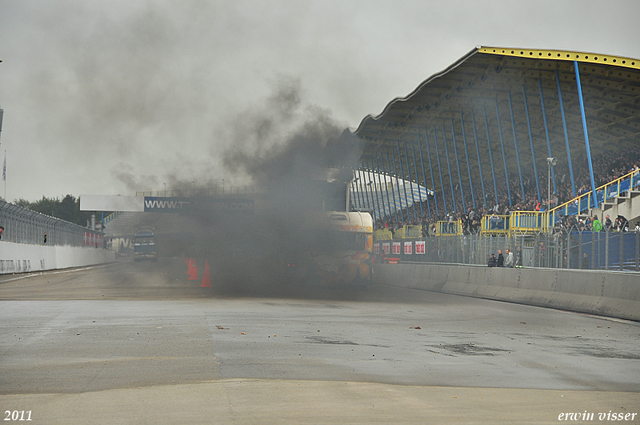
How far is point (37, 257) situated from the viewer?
136ft

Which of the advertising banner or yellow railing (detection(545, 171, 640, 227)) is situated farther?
the advertising banner

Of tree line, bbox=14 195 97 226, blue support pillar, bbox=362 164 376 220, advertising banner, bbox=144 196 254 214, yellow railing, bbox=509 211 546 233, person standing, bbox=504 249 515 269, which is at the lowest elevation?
person standing, bbox=504 249 515 269

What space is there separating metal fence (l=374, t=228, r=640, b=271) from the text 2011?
14.4 m

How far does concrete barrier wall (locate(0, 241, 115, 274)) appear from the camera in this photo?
114 ft

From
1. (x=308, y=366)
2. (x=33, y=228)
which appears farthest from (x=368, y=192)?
(x=308, y=366)

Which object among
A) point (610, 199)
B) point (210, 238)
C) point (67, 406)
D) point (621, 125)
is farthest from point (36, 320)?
point (621, 125)

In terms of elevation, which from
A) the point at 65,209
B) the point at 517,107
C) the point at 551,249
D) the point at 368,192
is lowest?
the point at 551,249

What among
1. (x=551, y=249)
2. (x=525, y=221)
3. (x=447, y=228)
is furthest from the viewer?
(x=447, y=228)

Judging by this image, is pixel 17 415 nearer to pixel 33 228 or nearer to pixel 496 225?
pixel 496 225

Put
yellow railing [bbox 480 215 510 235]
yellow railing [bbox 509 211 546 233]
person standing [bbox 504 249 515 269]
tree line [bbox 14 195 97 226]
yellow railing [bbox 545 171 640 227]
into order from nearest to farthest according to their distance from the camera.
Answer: person standing [bbox 504 249 515 269], yellow railing [bbox 545 171 640 227], yellow railing [bbox 509 211 546 233], yellow railing [bbox 480 215 510 235], tree line [bbox 14 195 97 226]

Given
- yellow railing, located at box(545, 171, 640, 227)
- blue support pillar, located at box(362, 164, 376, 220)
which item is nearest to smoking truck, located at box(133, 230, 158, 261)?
blue support pillar, located at box(362, 164, 376, 220)

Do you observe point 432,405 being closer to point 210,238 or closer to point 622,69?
point 210,238

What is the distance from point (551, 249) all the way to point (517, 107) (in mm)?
27274

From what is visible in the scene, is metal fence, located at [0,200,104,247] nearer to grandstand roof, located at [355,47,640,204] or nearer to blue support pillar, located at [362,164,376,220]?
grandstand roof, located at [355,47,640,204]
